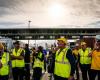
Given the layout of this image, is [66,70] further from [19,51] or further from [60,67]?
[19,51]

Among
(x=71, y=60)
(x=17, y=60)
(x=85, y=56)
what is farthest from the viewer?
(x=85, y=56)

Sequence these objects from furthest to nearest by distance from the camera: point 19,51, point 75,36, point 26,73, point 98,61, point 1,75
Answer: point 75,36 → point 26,73 → point 19,51 → point 98,61 → point 1,75

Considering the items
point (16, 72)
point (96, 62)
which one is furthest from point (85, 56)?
point (16, 72)

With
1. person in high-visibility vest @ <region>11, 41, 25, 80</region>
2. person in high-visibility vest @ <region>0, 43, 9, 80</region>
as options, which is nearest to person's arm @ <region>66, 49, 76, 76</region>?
person in high-visibility vest @ <region>0, 43, 9, 80</region>

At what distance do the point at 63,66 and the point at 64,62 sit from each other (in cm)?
12

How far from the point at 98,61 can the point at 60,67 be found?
4254 mm

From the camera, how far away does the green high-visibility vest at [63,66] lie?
379 inches

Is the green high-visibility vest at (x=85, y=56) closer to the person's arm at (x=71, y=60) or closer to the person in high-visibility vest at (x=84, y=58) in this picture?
the person in high-visibility vest at (x=84, y=58)

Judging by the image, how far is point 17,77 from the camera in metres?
15.5

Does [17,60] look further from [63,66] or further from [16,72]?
[63,66]

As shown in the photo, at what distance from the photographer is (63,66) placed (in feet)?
31.7

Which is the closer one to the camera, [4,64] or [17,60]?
[4,64]

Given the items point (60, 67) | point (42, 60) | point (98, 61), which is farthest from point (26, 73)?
point (60, 67)

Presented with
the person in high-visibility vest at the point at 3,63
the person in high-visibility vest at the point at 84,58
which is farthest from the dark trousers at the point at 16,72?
the person in high-visibility vest at the point at 3,63
